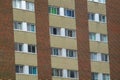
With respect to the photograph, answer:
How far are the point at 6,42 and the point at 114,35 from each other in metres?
16.7

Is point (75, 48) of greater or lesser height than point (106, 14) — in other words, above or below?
below

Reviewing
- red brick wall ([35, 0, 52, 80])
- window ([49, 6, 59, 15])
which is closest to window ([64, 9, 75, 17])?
window ([49, 6, 59, 15])

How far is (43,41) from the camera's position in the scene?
A: 2406 inches

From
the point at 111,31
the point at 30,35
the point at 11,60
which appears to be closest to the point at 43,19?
the point at 30,35

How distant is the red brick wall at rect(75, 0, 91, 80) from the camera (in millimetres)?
64562

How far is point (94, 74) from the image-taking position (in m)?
66.1

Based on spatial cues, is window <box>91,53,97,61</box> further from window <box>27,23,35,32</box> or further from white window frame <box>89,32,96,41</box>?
window <box>27,23,35,32</box>

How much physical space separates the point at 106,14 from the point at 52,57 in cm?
1102

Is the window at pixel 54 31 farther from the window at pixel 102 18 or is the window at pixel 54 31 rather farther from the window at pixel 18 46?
the window at pixel 102 18

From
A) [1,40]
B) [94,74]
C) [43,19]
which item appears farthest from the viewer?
[94,74]

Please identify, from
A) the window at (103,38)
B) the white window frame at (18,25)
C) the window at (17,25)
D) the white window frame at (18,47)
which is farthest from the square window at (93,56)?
the window at (17,25)

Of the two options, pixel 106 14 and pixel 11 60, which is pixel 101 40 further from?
pixel 11 60

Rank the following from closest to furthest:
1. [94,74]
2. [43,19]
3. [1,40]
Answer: [1,40] < [43,19] < [94,74]

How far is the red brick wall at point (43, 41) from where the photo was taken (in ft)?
199
